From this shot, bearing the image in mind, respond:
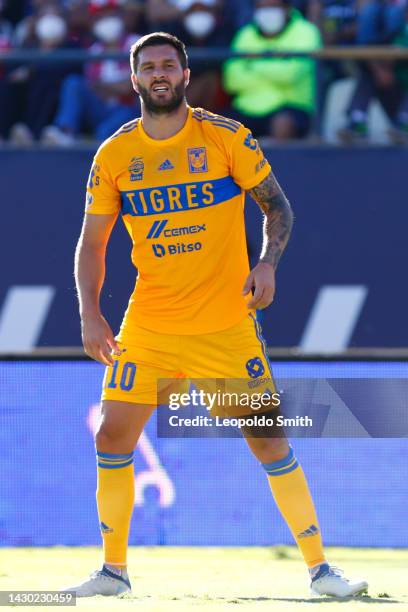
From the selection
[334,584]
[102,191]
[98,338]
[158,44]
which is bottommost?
[334,584]

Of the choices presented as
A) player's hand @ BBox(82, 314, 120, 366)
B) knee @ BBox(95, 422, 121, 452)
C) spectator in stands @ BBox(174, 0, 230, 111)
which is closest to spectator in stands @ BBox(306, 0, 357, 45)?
spectator in stands @ BBox(174, 0, 230, 111)

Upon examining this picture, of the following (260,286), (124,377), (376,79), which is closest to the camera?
(260,286)

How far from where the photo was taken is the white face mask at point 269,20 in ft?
35.8

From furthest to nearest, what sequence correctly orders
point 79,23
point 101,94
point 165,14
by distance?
point 79,23 < point 101,94 < point 165,14

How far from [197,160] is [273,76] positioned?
214 inches

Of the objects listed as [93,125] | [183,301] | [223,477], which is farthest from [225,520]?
[93,125]

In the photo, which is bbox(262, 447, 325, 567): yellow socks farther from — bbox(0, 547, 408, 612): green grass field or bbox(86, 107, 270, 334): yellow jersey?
bbox(86, 107, 270, 334): yellow jersey

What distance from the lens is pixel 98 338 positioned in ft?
18.8

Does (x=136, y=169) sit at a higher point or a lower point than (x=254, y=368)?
higher

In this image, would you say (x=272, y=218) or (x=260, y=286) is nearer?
(x=260, y=286)

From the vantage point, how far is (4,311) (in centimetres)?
1142

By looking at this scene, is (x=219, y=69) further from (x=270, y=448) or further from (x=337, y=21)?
(x=270, y=448)

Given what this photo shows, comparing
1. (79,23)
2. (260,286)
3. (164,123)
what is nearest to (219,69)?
(79,23)

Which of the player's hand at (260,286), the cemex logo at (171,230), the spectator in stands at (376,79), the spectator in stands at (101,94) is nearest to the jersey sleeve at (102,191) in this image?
the cemex logo at (171,230)
